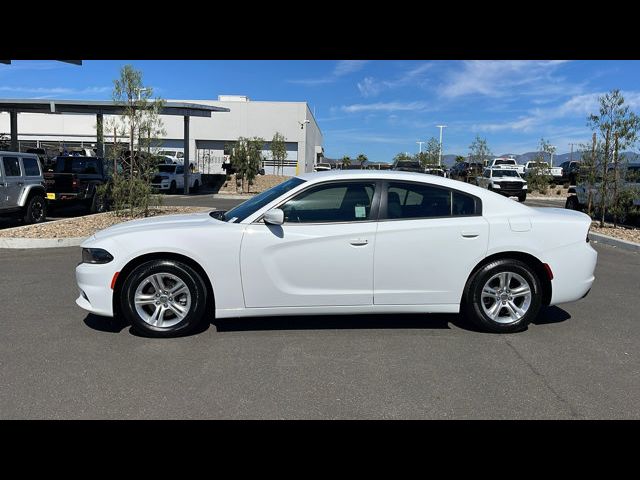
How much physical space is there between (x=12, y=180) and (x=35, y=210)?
3.44 ft

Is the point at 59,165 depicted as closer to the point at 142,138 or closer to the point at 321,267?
the point at 142,138

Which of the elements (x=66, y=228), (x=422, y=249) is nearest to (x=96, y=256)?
(x=422, y=249)

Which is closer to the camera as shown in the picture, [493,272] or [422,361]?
[422,361]

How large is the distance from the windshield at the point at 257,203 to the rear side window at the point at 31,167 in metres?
9.48

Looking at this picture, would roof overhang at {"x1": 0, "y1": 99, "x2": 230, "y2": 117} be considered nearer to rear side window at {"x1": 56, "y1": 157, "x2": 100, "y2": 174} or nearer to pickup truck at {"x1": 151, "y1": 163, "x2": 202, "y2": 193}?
pickup truck at {"x1": 151, "y1": 163, "x2": 202, "y2": 193}

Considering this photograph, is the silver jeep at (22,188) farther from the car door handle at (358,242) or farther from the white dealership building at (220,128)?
the white dealership building at (220,128)

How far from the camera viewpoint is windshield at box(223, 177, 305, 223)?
16.6ft

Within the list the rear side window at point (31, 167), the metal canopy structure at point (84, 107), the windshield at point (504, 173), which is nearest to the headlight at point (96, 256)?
the rear side window at point (31, 167)

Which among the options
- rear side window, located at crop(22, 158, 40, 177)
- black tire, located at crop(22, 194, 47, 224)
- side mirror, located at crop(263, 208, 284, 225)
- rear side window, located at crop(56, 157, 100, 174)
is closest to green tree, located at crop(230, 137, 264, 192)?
rear side window, located at crop(56, 157, 100, 174)

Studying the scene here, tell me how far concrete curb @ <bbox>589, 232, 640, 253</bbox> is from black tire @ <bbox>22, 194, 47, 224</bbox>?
13487 mm

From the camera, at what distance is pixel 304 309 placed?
4906 mm
